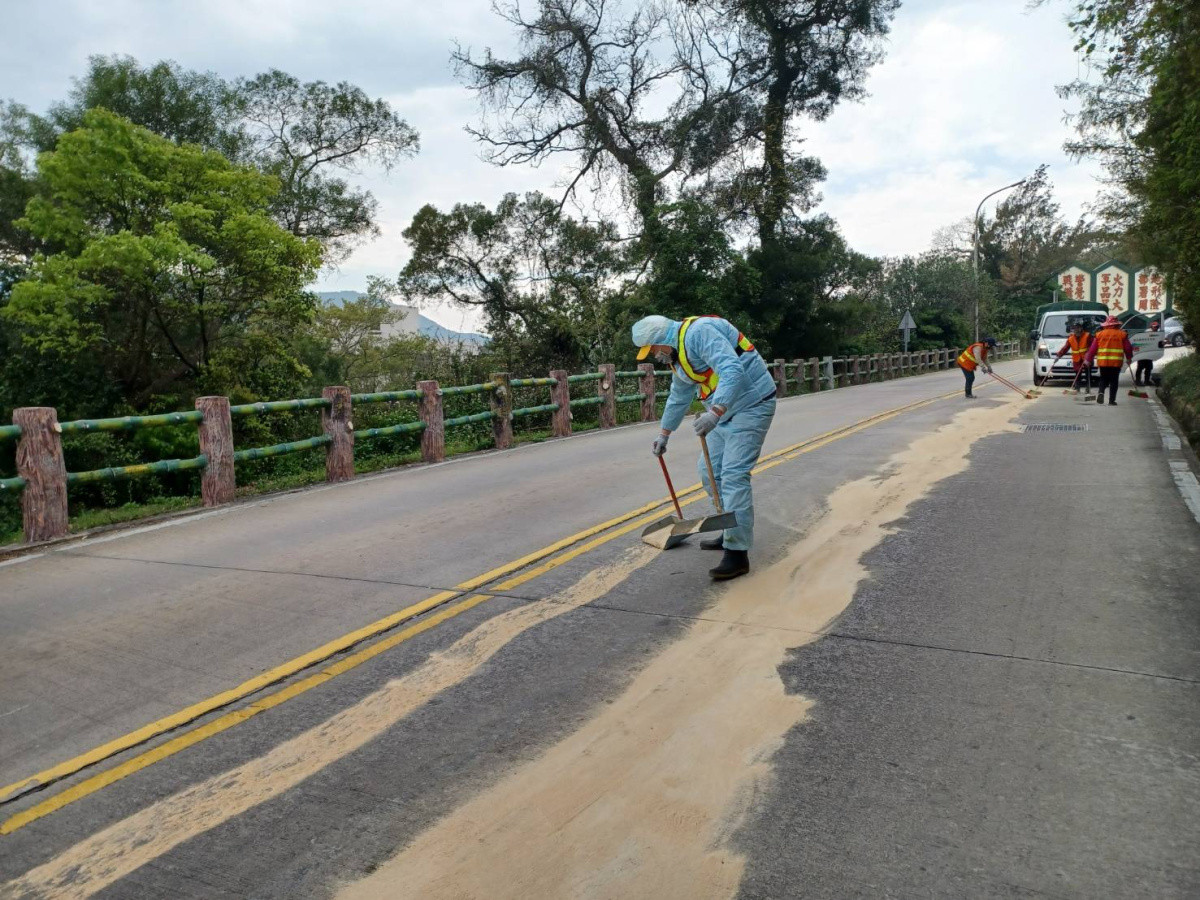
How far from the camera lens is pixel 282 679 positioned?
4594 millimetres

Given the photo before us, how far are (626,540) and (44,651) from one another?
3.69 m

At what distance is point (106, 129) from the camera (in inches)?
818

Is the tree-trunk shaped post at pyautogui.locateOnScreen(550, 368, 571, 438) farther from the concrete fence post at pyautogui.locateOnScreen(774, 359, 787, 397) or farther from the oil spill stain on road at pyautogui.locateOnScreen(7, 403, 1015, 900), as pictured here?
the concrete fence post at pyautogui.locateOnScreen(774, 359, 787, 397)

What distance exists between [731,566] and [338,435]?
6.83 meters

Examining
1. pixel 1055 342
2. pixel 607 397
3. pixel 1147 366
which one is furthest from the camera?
pixel 1055 342

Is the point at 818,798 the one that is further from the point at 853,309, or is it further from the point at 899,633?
the point at 853,309

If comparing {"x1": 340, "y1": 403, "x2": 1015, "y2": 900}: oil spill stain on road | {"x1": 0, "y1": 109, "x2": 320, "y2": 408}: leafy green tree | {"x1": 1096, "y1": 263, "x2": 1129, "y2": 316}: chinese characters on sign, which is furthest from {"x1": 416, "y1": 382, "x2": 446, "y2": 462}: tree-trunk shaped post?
{"x1": 1096, "y1": 263, "x2": 1129, "y2": 316}: chinese characters on sign

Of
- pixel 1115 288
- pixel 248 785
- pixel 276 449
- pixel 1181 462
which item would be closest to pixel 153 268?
pixel 276 449

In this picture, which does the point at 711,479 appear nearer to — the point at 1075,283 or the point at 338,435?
the point at 338,435

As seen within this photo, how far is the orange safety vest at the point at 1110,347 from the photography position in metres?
17.6

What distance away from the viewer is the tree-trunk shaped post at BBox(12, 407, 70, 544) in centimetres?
816

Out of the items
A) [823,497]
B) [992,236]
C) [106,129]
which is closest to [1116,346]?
[823,497]

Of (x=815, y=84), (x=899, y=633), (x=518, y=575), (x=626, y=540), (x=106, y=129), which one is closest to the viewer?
(x=899, y=633)

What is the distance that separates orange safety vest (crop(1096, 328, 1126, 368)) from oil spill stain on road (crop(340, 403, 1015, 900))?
14.8m
